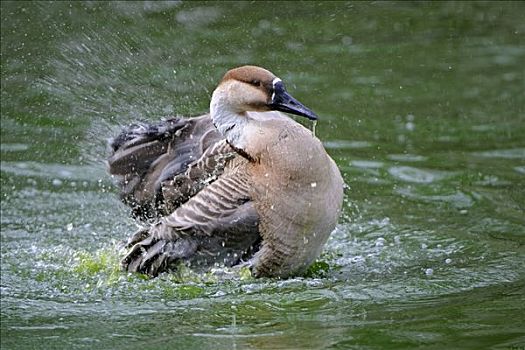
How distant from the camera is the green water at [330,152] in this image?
A: 23.6 feet

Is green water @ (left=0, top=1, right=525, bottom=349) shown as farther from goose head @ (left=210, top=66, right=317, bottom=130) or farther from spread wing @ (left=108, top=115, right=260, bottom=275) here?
goose head @ (left=210, top=66, right=317, bottom=130)

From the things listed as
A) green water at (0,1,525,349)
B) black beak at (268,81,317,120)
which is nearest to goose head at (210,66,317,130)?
black beak at (268,81,317,120)

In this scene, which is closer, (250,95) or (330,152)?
(250,95)

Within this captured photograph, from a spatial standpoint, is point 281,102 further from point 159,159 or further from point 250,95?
point 159,159

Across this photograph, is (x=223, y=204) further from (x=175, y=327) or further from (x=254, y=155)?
(x=175, y=327)

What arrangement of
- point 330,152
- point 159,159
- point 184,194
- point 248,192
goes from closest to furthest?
point 248,192, point 184,194, point 159,159, point 330,152

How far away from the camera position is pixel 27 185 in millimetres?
11305

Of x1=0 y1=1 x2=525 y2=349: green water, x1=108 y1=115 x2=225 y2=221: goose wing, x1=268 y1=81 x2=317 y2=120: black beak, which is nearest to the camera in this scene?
x1=0 y1=1 x2=525 y2=349: green water

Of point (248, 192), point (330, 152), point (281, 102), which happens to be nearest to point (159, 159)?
point (248, 192)

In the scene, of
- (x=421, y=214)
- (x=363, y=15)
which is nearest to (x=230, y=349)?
(x=421, y=214)

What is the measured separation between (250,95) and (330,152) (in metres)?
3.62

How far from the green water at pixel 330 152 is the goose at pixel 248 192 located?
174 millimetres

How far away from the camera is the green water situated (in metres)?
7.20

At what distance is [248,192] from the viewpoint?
26.3ft
